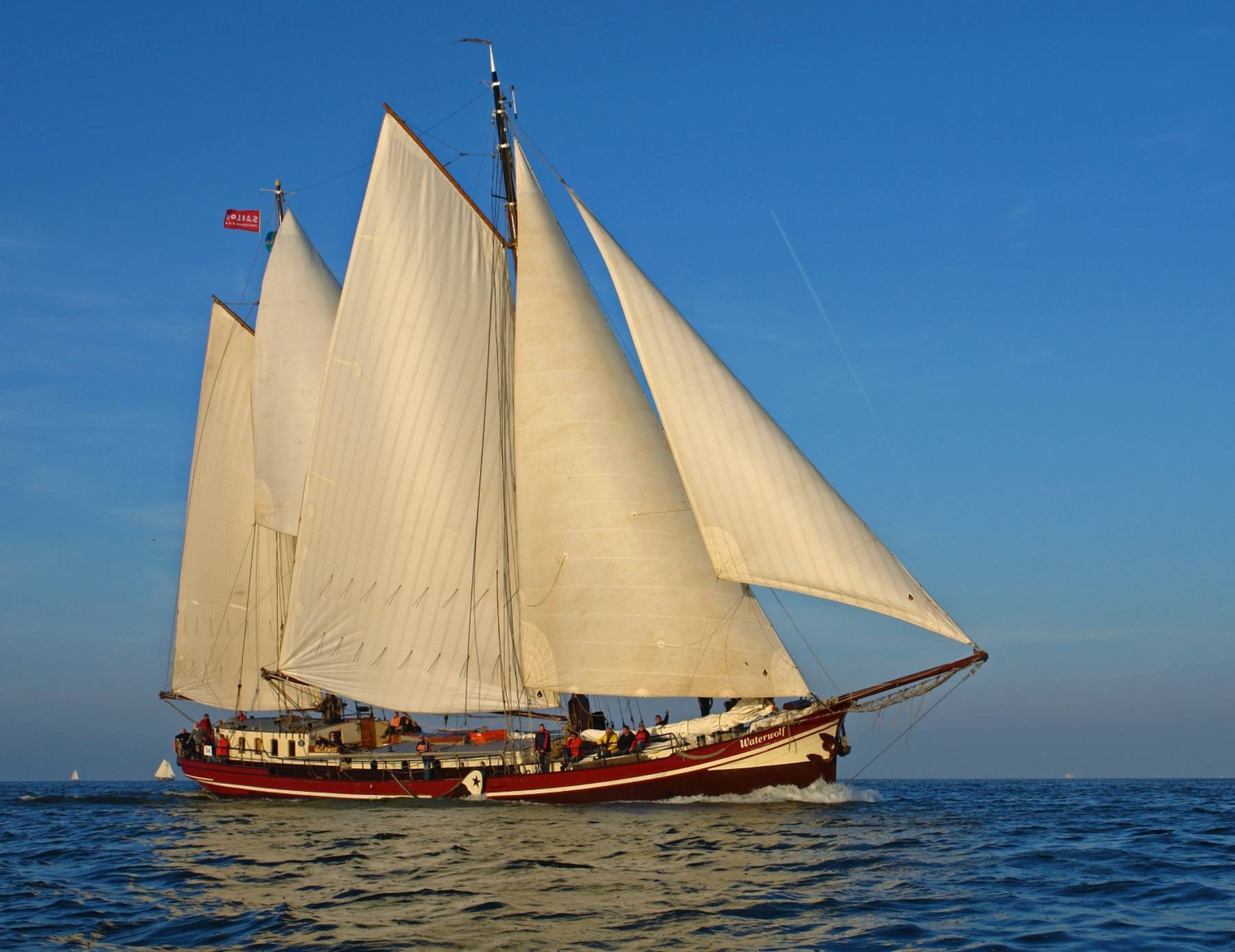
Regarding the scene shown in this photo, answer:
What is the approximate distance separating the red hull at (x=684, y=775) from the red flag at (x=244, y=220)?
99.6 ft

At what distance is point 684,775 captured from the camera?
39.8 meters

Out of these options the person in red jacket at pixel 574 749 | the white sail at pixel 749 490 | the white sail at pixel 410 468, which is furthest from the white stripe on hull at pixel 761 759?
the white sail at pixel 410 468

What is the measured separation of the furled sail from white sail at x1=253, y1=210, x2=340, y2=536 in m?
13.4

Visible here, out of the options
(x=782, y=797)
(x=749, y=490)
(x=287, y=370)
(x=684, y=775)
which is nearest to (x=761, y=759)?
(x=782, y=797)

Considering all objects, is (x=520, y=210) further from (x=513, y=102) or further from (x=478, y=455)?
(x=478, y=455)

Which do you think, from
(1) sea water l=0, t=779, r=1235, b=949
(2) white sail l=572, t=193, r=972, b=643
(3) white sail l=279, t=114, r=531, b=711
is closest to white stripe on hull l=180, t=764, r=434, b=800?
(3) white sail l=279, t=114, r=531, b=711

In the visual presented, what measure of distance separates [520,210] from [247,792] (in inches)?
1025

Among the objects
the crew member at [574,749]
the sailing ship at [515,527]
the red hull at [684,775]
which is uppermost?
the sailing ship at [515,527]

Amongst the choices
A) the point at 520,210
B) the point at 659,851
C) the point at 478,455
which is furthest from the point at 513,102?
the point at 659,851

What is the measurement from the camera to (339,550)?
46.0 meters

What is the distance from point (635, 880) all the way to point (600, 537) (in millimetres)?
18380

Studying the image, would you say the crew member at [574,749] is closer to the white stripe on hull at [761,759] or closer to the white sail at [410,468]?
the white stripe on hull at [761,759]

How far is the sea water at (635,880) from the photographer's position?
19422 millimetres

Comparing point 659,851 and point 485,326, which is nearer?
point 659,851
